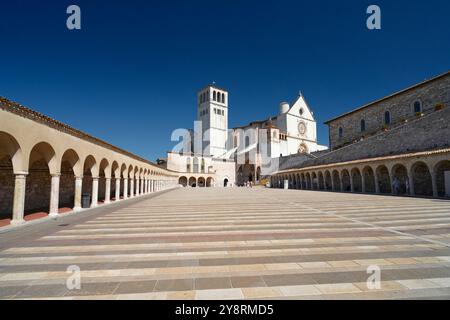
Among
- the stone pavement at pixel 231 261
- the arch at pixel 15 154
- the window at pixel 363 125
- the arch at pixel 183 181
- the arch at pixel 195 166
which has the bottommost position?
the stone pavement at pixel 231 261

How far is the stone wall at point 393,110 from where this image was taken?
2677 cm

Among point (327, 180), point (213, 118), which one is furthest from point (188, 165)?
point (327, 180)

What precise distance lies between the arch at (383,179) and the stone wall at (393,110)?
10242mm

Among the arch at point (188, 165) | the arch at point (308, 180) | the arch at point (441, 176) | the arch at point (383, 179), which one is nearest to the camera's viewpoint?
the arch at point (441, 176)

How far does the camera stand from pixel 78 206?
43.5 ft

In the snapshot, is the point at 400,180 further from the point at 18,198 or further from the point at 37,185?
the point at 37,185

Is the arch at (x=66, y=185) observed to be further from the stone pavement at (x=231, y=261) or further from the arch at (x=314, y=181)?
the arch at (x=314, y=181)

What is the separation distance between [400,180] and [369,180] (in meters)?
4.19

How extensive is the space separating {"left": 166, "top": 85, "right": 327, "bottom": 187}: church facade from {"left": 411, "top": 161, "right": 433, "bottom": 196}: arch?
3952 cm

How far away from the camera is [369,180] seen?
Answer: 87.6 ft

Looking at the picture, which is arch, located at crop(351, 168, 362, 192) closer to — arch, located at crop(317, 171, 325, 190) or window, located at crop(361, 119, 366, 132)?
arch, located at crop(317, 171, 325, 190)

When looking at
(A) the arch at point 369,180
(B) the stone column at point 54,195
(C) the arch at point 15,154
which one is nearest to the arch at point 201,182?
(A) the arch at point 369,180

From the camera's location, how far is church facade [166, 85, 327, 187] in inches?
2349
